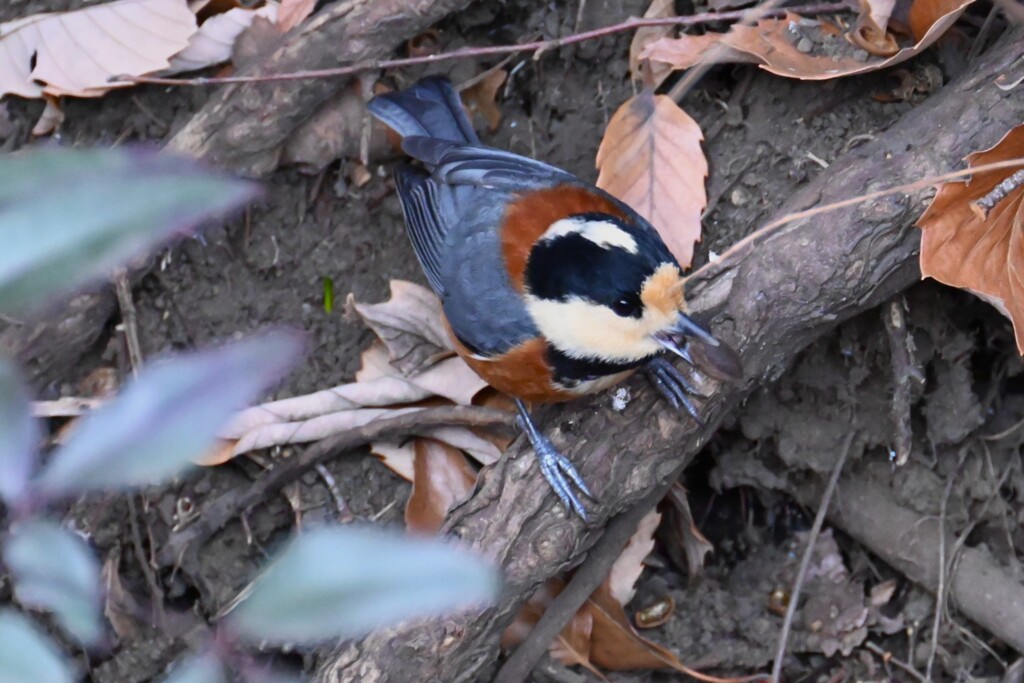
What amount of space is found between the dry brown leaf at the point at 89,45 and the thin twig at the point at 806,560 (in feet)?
7.36

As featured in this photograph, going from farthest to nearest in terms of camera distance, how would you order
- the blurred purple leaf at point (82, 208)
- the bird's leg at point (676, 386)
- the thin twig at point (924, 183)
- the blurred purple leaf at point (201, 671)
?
the bird's leg at point (676, 386) < the thin twig at point (924, 183) < the blurred purple leaf at point (201, 671) < the blurred purple leaf at point (82, 208)

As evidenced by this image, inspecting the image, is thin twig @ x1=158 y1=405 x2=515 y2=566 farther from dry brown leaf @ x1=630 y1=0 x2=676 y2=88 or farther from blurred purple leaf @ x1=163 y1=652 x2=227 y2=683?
blurred purple leaf @ x1=163 y1=652 x2=227 y2=683

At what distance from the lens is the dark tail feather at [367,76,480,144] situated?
277 cm

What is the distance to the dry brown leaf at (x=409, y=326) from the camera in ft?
9.45

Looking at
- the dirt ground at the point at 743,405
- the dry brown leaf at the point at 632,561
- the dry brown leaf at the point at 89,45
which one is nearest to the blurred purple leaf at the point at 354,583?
the dirt ground at the point at 743,405

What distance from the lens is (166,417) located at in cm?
63

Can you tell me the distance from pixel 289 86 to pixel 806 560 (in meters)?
2.05

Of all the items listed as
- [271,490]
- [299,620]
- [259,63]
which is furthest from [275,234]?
[299,620]

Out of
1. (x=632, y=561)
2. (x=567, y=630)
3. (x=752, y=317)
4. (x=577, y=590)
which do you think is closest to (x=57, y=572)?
(x=752, y=317)

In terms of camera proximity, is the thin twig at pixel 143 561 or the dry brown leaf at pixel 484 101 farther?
the dry brown leaf at pixel 484 101

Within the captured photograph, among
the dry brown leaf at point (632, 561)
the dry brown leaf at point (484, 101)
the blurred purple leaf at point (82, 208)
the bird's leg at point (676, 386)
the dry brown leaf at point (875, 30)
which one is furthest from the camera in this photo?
the dry brown leaf at point (484, 101)

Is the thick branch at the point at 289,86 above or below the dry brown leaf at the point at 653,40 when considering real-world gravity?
above

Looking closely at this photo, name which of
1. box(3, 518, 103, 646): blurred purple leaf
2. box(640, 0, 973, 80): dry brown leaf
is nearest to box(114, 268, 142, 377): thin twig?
box(640, 0, 973, 80): dry brown leaf

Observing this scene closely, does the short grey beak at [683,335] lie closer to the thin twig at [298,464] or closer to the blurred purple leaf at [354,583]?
the thin twig at [298,464]
